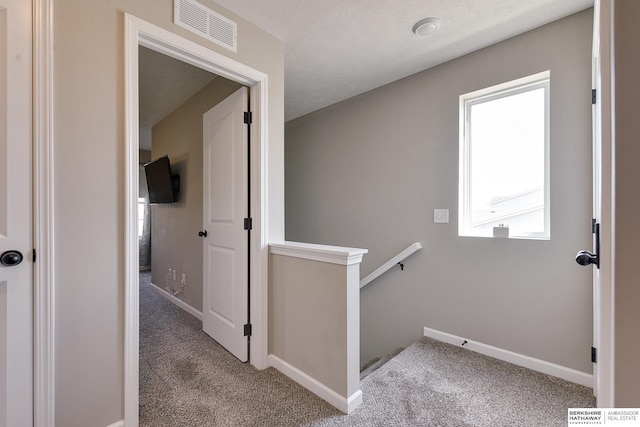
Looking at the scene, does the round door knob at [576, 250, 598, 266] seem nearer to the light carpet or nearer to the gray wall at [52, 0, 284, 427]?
the light carpet

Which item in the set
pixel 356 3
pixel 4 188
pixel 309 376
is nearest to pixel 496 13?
pixel 356 3

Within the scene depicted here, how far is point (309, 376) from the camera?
68.9 inches

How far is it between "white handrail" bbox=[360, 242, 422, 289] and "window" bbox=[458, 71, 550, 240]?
0.41 metres

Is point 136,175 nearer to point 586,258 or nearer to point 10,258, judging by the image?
point 10,258

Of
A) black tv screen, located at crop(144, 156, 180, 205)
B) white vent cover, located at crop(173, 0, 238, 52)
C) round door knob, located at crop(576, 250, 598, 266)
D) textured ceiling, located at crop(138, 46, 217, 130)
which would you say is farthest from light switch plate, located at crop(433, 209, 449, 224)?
black tv screen, located at crop(144, 156, 180, 205)

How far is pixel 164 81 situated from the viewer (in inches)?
109

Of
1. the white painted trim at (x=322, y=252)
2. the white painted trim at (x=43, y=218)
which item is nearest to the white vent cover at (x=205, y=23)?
the white painted trim at (x=43, y=218)

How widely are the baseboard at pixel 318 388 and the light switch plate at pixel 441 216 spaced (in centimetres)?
150

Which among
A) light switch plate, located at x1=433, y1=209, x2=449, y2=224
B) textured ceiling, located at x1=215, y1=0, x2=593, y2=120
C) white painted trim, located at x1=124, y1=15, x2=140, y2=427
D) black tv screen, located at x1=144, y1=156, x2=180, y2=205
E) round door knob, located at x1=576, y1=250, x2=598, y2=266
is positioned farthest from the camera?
black tv screen, located at x1=144, y1=156, x2=180, y2=205

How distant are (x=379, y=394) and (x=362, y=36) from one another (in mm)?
2451

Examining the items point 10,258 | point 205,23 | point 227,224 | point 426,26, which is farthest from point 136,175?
point 426,26

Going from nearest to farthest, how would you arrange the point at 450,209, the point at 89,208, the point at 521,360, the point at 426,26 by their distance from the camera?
Answer: the point at 89,208 → the point at 426,26 → the point at 521,360 → the point at 450,209

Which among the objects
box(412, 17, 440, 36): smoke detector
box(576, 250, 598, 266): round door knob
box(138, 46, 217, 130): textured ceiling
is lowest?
box(576, 250, 598, 266): round door knob

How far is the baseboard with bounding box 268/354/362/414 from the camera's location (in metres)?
1.55
